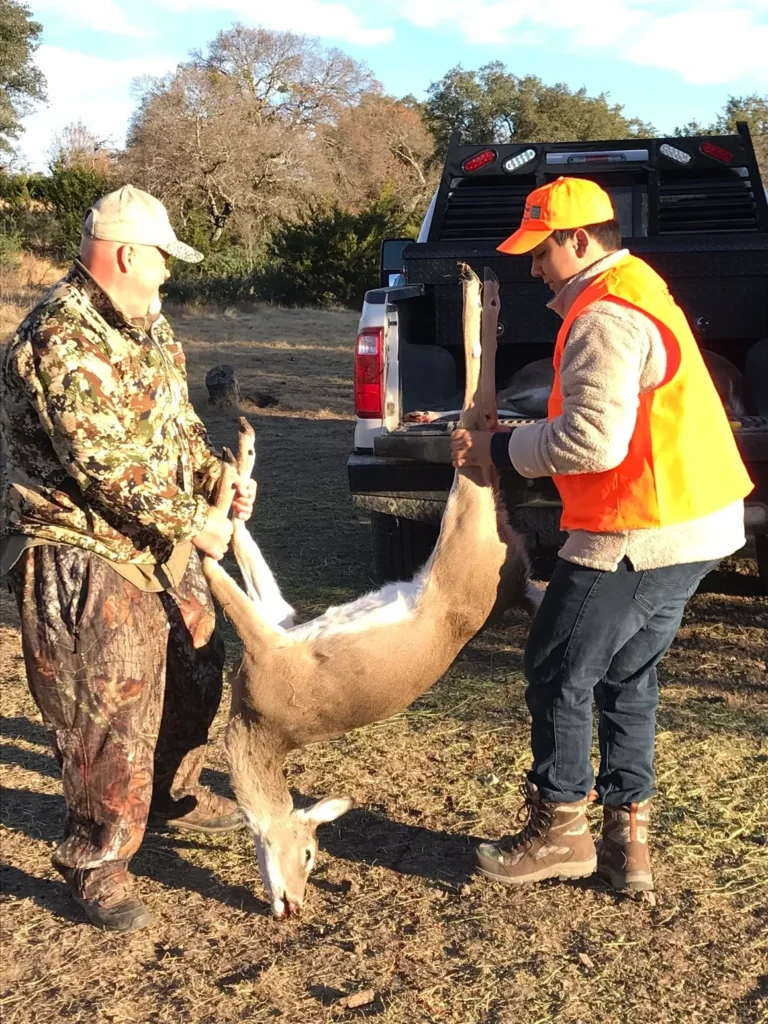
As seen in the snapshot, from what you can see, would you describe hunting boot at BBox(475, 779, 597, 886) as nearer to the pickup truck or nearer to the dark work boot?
the dark work boot

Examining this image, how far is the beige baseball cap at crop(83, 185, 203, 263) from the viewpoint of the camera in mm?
3111

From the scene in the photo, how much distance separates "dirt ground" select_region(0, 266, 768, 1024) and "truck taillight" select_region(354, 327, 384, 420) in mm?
1416

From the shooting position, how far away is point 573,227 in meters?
3.03

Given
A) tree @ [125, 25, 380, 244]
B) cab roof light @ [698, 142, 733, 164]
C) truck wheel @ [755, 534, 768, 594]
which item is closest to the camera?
truck wheel @ [755, 534, 768, 594]

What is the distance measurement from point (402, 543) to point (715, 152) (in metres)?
3.64

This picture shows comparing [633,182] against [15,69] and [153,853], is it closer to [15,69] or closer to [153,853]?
[153,853]

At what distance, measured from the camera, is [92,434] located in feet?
9.91

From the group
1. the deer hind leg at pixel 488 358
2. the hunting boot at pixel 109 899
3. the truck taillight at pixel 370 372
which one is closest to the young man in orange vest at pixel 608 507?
the deer hind leg at pixel 488 358

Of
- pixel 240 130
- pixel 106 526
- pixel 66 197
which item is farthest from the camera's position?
pixel 240 130

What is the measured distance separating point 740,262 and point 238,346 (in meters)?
14.3

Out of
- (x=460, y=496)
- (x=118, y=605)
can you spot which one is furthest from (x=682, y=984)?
(x=118, y=605)

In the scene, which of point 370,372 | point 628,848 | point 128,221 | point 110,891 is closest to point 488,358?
point 128,221

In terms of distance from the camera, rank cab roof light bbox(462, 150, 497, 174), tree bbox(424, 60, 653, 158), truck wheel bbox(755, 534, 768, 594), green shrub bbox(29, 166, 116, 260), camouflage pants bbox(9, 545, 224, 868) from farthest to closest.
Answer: tree bbox(424, 60, 653, 158), green shrub bbox(29, 166, 116, 260), cab roof light bbox(462, 150, 497, 174), truck wheel bbox(755, 534, 768, 594), camouflage pants bbox(9, 545, 224, 868)

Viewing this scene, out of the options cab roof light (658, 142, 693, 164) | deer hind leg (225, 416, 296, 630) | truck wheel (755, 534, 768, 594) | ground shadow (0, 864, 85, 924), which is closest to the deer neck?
deer hind leg (225, 416, 296, 630)
